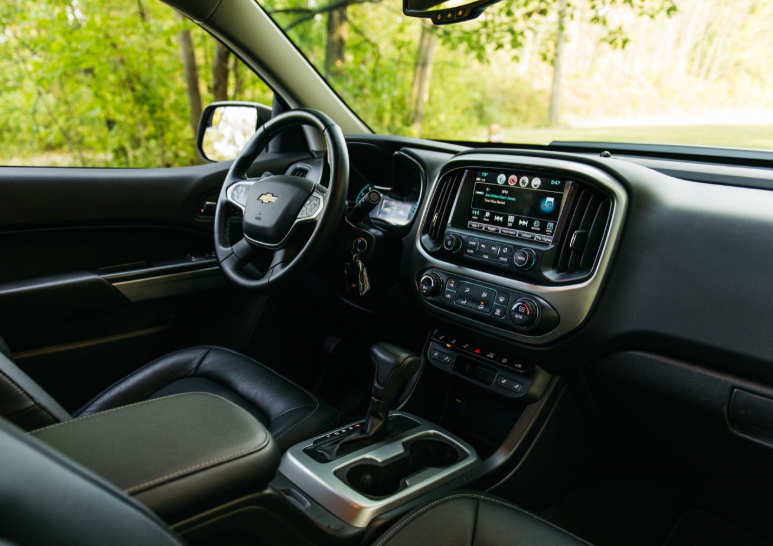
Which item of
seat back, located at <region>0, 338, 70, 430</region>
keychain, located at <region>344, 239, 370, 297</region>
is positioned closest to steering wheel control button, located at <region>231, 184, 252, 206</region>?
keychain, located at <region>344, 239, 370, 297</region>

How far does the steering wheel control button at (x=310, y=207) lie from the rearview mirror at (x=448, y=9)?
636mm

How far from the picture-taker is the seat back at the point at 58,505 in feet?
1.46

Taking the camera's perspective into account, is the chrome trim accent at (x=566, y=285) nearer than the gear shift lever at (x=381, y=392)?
Yes

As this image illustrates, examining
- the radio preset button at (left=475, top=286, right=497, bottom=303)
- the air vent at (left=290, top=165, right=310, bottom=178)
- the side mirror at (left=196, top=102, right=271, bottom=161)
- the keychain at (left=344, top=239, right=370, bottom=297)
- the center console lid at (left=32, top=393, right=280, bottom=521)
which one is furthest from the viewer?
the side mirror at (left=196, top=102, right=271, bottom=161)

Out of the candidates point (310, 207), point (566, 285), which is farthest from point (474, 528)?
point (310, 207)

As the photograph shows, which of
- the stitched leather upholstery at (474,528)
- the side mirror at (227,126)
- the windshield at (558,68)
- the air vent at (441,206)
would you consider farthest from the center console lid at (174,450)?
the side mirror at (227,126)

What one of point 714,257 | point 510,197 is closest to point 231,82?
point 510,197

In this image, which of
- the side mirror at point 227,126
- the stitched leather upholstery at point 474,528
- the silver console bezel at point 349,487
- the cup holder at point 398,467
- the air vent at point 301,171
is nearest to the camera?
the stitched leather upholstery at point 474,528

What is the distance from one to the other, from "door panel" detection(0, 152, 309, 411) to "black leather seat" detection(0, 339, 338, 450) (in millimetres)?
340

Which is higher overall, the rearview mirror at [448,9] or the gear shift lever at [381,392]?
the rearview mirror at [448,9]

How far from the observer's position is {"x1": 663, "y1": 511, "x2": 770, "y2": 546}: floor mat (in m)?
1.74

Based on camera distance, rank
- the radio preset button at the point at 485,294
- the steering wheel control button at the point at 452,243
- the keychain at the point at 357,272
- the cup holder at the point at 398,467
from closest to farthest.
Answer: the cup holder at the point at 398,467 → the radio preset button at the point at 485,294 → the steering wheel control button at the point at 452,243 → the keychain at the point at 357,272

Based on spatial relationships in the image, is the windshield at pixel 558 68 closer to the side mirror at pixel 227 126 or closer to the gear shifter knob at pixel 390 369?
the side mirror at pixel 227 126

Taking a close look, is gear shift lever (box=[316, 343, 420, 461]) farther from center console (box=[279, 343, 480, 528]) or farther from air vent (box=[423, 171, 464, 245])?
air vent (box=[423, 171, 464, 245])
